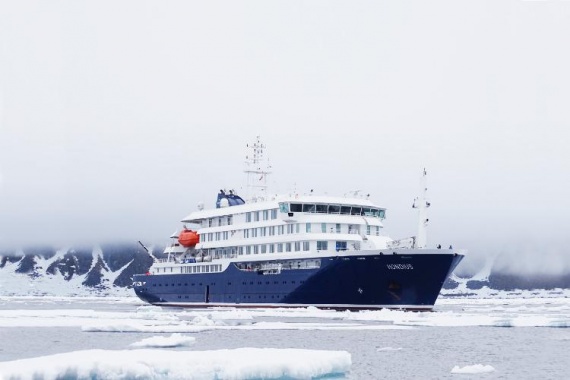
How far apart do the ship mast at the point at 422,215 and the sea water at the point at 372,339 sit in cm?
520

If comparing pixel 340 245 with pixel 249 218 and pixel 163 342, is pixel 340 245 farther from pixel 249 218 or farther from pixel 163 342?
pixel 163 342

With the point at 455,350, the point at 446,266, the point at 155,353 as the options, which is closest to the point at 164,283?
the point at 446,266

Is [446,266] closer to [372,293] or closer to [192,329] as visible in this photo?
[372,293]

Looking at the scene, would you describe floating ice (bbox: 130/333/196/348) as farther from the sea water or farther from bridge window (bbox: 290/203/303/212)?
bridge window (bbox: 290/203/303/212)

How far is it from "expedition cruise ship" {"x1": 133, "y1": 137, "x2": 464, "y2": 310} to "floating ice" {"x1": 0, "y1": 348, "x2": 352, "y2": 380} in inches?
1254

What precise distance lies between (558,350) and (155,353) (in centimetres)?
1821

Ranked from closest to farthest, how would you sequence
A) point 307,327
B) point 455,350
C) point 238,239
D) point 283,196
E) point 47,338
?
1. point 455,350
2. point 47,338
3. point 307,327
4. point 283,196
5. point 238,239

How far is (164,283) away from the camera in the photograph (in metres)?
74.0

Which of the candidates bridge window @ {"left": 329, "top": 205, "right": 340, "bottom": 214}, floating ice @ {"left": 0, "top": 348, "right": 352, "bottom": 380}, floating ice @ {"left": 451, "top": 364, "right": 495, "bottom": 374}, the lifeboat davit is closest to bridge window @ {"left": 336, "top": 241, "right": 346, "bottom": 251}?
bridge window @ {"left": 329, "top": 205, "right": 340, "bottom": 214}

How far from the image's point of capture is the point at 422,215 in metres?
55.0

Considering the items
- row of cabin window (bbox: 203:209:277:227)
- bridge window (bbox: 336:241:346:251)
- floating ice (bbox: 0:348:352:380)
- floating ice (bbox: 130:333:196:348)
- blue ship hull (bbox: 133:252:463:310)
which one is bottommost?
floating ice (bbox: 0:348:352:380)

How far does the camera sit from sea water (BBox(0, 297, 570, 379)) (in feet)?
88.6

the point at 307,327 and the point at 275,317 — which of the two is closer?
the point at 307,327

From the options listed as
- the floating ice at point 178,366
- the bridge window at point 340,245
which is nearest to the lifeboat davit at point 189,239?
the bridge window at point 340,245
